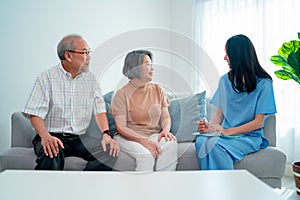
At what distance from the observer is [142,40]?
1428 mm

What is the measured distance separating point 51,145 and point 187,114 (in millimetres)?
937

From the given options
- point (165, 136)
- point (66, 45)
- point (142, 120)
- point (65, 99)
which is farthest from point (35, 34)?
point (165, 136)

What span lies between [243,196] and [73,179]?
548mm

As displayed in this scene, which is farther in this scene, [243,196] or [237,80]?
[237,80]

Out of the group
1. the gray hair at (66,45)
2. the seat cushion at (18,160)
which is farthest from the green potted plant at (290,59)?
the seat cushion at (18,160)

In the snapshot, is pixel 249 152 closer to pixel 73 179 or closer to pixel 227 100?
pixel 227 100

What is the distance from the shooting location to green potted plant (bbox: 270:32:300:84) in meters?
2.17

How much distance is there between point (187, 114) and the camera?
2188 millimetres

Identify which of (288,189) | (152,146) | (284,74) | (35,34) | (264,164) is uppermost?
(35,34)

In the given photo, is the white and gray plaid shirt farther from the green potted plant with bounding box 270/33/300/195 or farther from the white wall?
the green potted plant with bounding box 270/33/300/195

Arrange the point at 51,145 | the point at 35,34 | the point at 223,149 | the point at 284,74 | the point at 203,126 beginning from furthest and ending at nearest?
the point at 35,34, the point at 284,74, the point at 203,126, the point at 223,149, the point at 51,145

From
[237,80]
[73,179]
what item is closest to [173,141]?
[237,80]

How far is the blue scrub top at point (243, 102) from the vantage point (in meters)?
1.86

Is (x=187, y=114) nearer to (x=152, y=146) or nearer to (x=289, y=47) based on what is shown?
(x=152, y=146)
